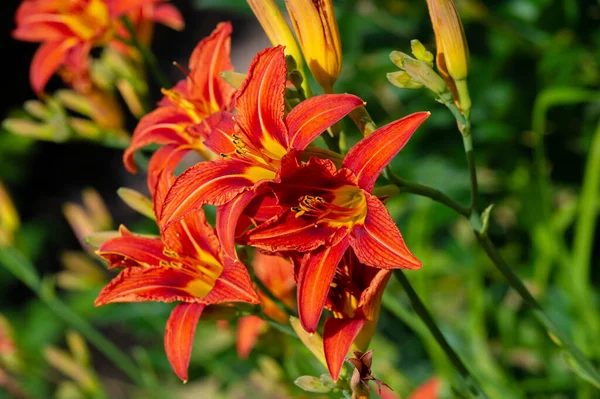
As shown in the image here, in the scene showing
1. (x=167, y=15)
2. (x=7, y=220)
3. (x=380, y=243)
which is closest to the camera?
(x=380, y=243)

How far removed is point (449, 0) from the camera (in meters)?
0.68

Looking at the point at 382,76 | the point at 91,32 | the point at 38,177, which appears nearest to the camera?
the point at 91,32

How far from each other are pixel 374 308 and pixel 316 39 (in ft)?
0.87

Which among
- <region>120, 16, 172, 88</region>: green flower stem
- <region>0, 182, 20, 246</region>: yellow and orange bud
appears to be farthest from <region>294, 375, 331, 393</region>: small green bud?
<region>0, 182, 20, 246</region>: yellow and orange bud

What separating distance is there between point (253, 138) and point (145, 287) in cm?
19

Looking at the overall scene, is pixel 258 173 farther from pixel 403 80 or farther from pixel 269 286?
pixel 269 286

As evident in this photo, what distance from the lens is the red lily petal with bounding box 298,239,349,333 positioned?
1.97 feet

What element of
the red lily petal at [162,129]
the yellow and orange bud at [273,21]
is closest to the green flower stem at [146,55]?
the red lily petal at [162,129]

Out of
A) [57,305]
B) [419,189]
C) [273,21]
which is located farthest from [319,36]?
[57,305]

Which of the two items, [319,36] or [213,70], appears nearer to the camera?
[319,36]

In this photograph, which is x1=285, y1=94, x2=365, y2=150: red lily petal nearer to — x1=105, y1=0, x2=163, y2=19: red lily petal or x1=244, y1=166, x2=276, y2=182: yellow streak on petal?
x1=244, y1=166, x2=276, y2=182: yellow streak on petal

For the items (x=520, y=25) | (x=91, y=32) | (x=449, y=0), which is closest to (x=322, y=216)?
(x=449, y=0)

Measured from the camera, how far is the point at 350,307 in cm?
70

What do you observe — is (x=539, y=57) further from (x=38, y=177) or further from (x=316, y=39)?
(x=38, y=177)
